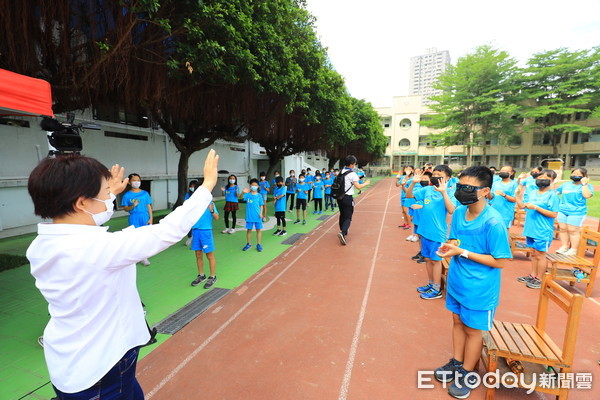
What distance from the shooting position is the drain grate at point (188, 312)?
4079 millimetres

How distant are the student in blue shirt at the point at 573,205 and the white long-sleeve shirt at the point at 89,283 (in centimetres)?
777

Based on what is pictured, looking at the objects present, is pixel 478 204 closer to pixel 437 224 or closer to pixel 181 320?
pixel 437 224

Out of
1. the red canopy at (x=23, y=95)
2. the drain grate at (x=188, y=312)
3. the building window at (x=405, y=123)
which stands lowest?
the drain grate at (x=188, y=312)

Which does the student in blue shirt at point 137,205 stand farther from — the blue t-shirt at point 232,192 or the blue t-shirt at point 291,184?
the blue t-shirt at point 291,184

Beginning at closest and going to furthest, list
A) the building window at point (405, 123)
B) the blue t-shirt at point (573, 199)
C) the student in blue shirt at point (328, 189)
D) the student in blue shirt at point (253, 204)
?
the blue t-shirt at point (573, 199) → the student in blue shirt at point (253, 204) → the student in blue shirt at point (328, 189) → the building window at point (405, 123)

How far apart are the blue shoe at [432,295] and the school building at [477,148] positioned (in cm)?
3853

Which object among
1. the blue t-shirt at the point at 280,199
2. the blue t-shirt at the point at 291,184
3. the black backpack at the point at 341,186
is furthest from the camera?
the blue t-shirt at the point at 291,184

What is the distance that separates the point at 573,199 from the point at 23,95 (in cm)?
994

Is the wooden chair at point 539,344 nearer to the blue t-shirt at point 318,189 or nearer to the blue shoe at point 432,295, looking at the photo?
the blue shoe at point 432,295

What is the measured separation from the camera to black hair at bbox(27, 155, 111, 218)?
136cm

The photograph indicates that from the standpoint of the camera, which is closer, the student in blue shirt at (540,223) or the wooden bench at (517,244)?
the student in blue shirt at (540,223)

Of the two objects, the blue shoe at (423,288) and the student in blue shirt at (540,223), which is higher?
the student in blue shirt at (540,223)

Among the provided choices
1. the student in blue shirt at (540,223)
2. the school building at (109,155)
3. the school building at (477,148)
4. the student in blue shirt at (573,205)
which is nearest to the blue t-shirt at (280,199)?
the school building at (109,155)

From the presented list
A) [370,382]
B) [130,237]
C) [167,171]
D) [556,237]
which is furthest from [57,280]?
[167,171]
